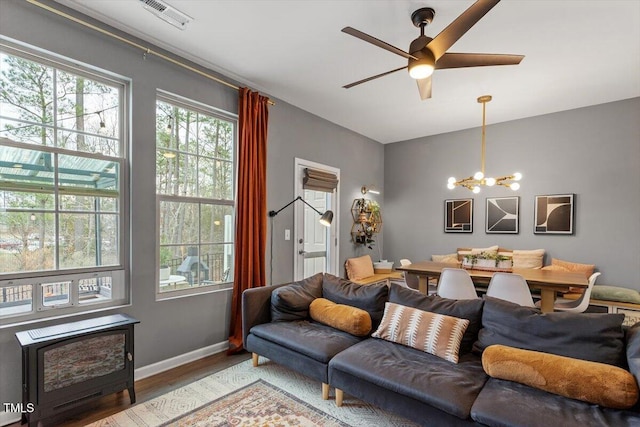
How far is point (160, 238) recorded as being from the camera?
2.91 metres

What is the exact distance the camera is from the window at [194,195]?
2.97 metres

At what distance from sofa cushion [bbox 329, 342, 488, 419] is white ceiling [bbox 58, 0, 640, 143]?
2.50 m

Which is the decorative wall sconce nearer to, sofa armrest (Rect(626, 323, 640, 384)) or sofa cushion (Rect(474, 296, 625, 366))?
sofa cushion (Rect(474, 296, 625, 366))

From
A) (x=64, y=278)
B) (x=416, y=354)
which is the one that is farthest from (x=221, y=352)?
(x=416, y=354)

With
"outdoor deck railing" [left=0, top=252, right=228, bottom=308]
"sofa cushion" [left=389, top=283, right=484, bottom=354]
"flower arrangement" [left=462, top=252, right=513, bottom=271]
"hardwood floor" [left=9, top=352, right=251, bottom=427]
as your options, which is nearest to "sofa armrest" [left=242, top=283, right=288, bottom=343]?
"hardwood floor" [left=9, top=352, right=251, bottom=427]

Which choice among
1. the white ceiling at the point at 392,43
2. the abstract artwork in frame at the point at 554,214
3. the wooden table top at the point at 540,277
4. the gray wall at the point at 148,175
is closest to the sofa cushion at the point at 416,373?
the wooden table top at the point at 540,277

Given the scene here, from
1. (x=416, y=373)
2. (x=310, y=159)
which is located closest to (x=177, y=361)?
(x=416, y=373)

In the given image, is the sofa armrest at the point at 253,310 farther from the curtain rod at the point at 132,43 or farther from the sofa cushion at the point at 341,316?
the curtain rod at the point at 132,43

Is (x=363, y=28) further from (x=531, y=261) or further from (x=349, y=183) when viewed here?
(x=531, y=261)

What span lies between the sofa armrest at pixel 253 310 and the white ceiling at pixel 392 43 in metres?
2.27

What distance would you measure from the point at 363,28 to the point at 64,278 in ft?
9.98

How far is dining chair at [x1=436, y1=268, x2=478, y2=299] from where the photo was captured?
3.07 m

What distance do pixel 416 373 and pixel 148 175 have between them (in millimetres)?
2635

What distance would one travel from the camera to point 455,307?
2391mm
